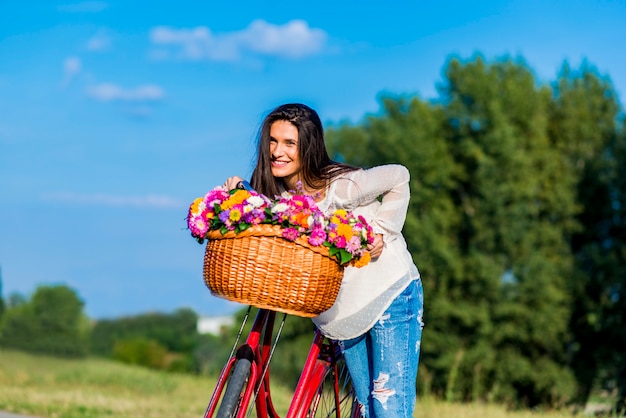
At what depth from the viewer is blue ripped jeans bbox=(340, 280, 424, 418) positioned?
11.7 feet

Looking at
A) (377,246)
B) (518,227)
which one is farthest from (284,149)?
(518,227)

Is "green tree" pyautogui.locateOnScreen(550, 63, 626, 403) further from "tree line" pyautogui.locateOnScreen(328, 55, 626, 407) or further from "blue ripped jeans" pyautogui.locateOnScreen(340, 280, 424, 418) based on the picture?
"blue ripped jeans" pyautogui.locateOnScreen(340, 280, 424, 418)

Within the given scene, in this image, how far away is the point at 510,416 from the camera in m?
7.55

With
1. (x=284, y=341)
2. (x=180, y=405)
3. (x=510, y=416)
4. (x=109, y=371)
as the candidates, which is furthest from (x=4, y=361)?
(x=284, y=341)

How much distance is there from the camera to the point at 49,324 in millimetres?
15539

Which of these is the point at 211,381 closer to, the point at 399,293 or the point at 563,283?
the point at 399,293

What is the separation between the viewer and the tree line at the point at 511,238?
2427 centimetres

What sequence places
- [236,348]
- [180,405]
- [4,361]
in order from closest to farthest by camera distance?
[236,348] < [180,405] < [4,361]

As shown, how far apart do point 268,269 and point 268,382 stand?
0.80 meters

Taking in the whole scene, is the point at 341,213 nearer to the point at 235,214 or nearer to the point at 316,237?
the point at 316,237

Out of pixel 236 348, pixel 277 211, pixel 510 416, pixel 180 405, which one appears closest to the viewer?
pixel 277 211

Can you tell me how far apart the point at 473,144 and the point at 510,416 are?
1987 centimetres

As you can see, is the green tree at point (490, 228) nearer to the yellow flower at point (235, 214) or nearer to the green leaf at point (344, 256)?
the green leaf at point (344, 256)

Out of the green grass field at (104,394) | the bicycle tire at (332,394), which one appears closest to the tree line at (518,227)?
the green grass field at (104,394)
